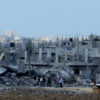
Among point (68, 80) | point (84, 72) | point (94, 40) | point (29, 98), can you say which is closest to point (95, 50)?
point (94, 40)

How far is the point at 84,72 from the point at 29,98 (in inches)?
1133

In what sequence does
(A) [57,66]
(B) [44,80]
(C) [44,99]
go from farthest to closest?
(A) [57,66] → (B) [44,80] → (C) [44,99]

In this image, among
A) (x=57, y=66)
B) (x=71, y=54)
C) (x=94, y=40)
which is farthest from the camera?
(x=94, y=40)

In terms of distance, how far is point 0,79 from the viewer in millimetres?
33375

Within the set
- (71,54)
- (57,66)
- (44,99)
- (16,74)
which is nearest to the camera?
(44,99)

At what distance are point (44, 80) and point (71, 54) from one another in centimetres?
2554

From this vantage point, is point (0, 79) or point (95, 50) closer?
point (0, 79)

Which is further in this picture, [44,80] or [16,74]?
[16,74]

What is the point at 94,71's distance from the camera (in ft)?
157

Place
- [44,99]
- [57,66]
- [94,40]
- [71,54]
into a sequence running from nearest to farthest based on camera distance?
1. [44,99]
2. [57,66]
3. [71,54]
4. [94,40]

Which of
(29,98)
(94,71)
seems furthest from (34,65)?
(29,98)

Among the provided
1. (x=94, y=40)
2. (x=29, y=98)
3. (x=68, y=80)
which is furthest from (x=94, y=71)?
(x=29, y=98)

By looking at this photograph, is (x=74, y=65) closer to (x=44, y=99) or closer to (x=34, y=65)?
(x=34, y=65)

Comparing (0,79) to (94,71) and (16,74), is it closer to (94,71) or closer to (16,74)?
(16,74)
